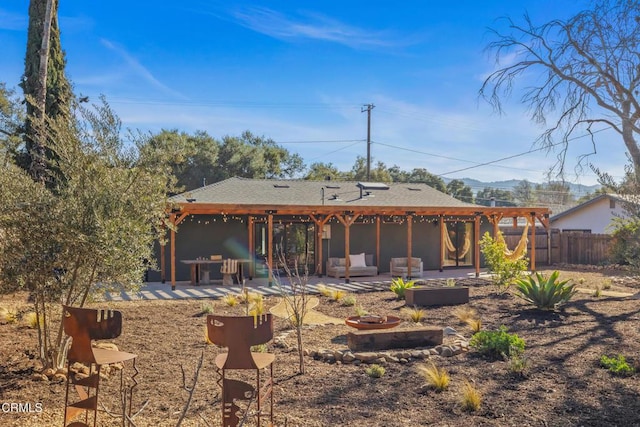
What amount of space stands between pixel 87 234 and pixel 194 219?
10.7 metres

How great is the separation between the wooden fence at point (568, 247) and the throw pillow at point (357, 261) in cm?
818

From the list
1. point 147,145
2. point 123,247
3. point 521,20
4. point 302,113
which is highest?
point 302,113

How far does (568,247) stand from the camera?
21.1m

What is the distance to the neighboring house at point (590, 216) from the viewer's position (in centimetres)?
2392

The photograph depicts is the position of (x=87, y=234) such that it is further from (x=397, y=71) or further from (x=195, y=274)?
(x=397, y=71)

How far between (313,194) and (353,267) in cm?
357

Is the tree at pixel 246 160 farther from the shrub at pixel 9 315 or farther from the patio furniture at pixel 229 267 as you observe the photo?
the shrub at pixel 9 315

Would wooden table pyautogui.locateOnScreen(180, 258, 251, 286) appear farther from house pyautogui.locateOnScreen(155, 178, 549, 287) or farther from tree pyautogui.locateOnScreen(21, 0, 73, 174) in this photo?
tree pyautogui.locateOnScreen(21, 0, 73, 174)

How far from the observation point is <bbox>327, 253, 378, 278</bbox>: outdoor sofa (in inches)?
626

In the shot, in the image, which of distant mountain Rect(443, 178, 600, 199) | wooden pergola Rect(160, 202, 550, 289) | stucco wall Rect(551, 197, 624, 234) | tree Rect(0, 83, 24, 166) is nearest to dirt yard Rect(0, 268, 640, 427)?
wooden pergola Rect(160, 202, 550, 289)

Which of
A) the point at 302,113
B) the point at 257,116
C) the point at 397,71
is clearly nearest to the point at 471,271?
the point at 397,71

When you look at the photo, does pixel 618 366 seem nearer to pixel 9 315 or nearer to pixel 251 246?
pixel 9 315

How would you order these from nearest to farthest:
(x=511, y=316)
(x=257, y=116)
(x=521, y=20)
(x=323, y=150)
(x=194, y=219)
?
1. (x=511, y=316)
2. (x=521, y=20)
3. (x=194, y=219)
4. (x=257, y=116)
5. (x=323, y=150)

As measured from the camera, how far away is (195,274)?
1424cm
